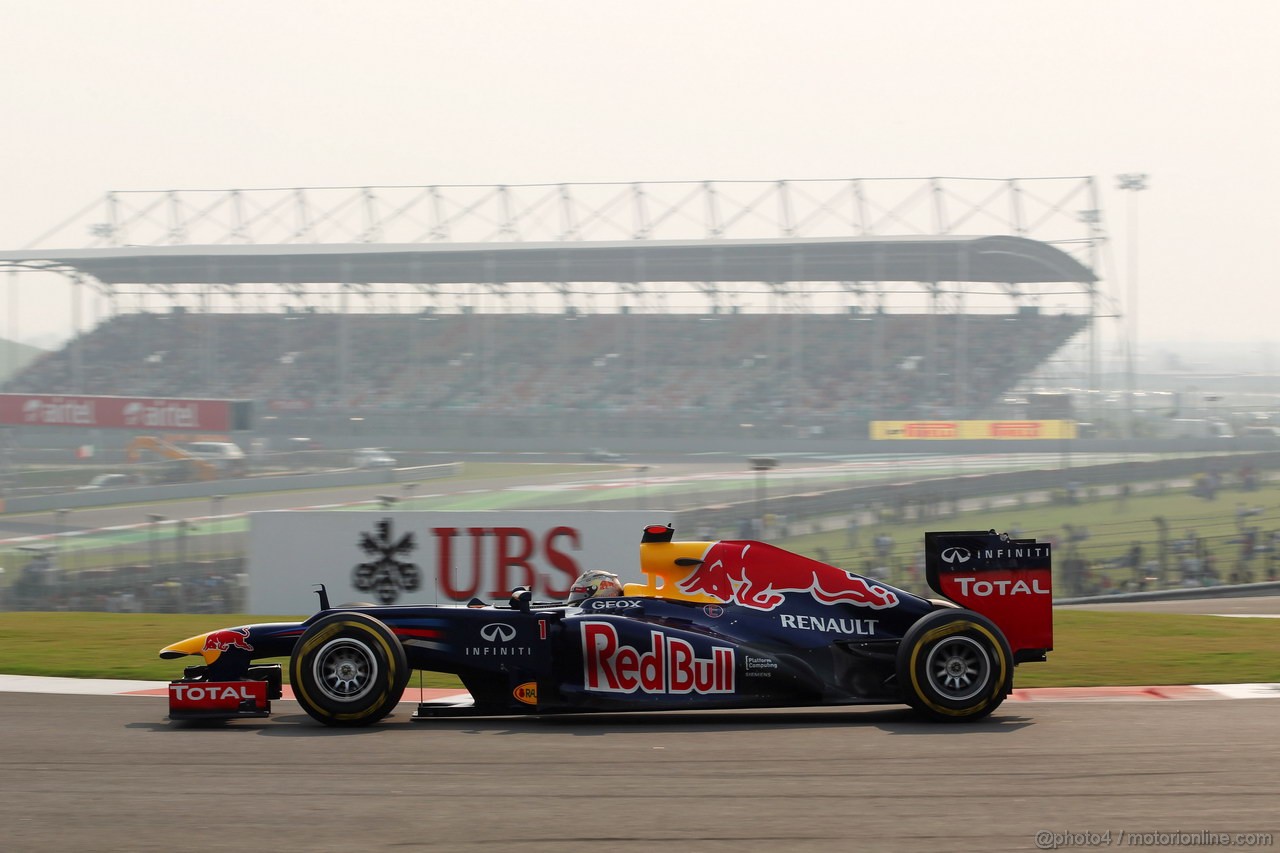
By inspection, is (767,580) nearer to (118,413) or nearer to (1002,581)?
(1002,581)

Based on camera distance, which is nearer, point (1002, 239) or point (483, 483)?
point (483, 483)

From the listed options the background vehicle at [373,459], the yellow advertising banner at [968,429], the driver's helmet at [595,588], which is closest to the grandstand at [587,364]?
the yellow advertising banner at [968,429]

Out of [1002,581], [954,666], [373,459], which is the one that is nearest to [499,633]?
[954,666]

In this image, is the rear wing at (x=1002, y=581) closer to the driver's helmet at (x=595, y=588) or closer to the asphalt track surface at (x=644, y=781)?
the asphalt track surface at (x=644, y=781)

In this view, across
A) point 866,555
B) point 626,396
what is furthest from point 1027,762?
point 626,396

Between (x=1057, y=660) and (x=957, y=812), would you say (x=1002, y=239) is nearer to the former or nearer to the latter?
(x=1057, y=660)

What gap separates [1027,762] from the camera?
633cm

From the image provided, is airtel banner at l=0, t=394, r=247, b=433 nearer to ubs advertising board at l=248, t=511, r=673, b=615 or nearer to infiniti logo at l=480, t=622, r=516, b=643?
ubs advertising board at l=248, t=511, r=673, b=615

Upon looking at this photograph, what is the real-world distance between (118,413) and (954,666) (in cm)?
3932

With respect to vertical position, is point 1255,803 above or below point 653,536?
below

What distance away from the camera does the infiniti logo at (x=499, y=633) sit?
24.7 feet

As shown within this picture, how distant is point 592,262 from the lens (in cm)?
5116

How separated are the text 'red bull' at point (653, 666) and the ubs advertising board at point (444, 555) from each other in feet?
29.2

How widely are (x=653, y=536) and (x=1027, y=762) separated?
2637 mm
